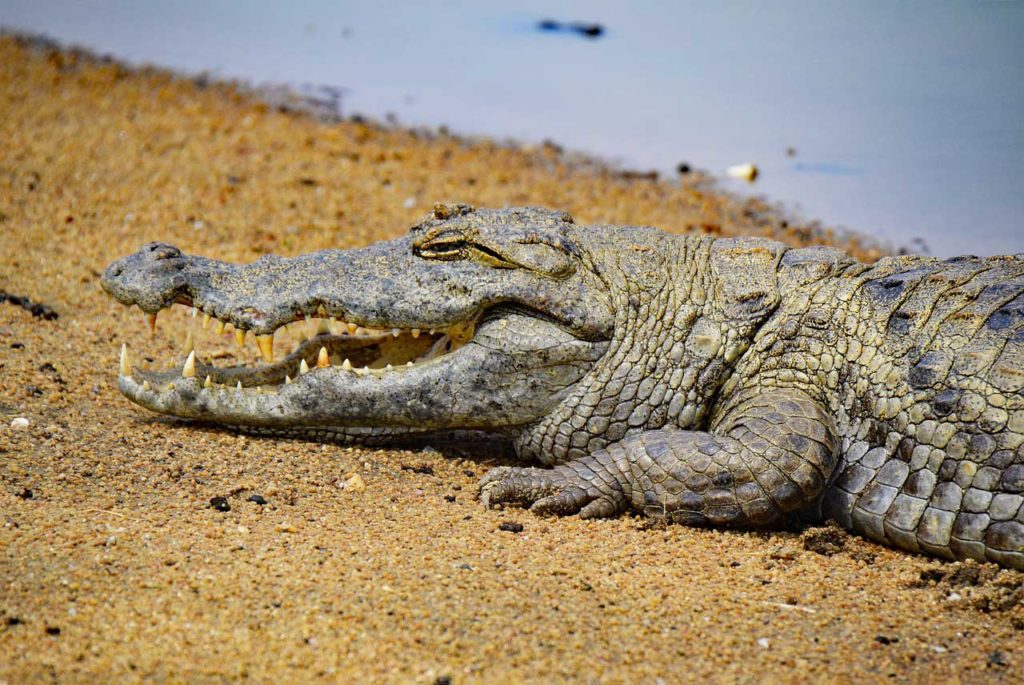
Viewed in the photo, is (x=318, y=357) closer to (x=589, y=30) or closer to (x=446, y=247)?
(x=446, y=247)

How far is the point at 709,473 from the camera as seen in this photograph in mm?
4520

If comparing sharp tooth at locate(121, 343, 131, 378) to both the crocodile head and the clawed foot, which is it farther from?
the clawed foot

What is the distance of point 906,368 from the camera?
4531 millimetres

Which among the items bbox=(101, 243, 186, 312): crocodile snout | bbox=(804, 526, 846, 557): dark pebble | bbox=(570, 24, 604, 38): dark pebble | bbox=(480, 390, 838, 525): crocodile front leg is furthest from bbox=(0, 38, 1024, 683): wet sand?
bbox=(570, 24, 604, 38): dark pebble

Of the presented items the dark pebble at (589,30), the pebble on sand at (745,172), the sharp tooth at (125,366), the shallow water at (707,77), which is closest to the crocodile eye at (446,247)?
the sharp tooth at (125,366)

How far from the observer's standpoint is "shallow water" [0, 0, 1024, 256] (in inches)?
279

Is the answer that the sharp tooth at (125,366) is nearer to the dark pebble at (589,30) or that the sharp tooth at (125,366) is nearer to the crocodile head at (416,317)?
the crocodile head at (416,317)

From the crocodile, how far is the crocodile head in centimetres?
1

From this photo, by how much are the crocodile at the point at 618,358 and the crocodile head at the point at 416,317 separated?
10mm

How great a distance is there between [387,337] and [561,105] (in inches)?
305

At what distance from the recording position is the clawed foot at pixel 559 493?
Answer: 4645 mm

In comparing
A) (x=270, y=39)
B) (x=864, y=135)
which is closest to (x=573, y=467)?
(x=864, y=135)

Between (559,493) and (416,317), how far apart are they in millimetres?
1082

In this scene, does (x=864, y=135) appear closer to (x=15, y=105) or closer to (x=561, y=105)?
(x=561, y=105)
